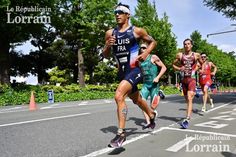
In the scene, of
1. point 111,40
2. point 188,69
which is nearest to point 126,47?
point 111,40

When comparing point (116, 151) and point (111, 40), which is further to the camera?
point (111, 40)

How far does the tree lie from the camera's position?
746 inches

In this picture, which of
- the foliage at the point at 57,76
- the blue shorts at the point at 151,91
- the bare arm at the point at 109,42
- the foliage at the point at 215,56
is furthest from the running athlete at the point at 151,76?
the foliage at the point at 215,56

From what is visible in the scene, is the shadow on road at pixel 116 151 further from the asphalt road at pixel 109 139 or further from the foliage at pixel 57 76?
the foliage at pixel 57 76

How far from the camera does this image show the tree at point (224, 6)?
18953 mm

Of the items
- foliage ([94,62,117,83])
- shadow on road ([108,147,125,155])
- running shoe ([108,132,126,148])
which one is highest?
foliage ([94,62,117,83])

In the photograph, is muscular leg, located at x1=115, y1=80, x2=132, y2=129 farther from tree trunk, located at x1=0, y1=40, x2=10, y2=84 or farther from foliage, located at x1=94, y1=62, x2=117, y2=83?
foliage, located at x1=94, y1=62, x2=117, y2=83

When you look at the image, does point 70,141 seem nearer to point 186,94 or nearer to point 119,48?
point 119,48

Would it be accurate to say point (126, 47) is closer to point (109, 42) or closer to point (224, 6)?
point (109, 42)

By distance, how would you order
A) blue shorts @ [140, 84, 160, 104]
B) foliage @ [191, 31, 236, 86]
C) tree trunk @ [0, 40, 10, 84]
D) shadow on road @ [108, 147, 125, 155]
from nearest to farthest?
shadow on road @ [108, 147, 125, 155] → blue shorts @ [140, 84, 160, 104] → tree trunk @ [0, 40, 10, 84] → foliage @ [191, 31, 236, 86]

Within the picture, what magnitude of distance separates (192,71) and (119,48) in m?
3.55

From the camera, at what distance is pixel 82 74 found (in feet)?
117

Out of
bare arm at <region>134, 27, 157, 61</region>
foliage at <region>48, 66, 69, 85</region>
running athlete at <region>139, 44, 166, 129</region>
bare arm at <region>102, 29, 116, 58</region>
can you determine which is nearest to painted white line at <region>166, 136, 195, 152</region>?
bare arm at <region>134, 27, 157, 61</region>

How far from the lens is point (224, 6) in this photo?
759 inches
